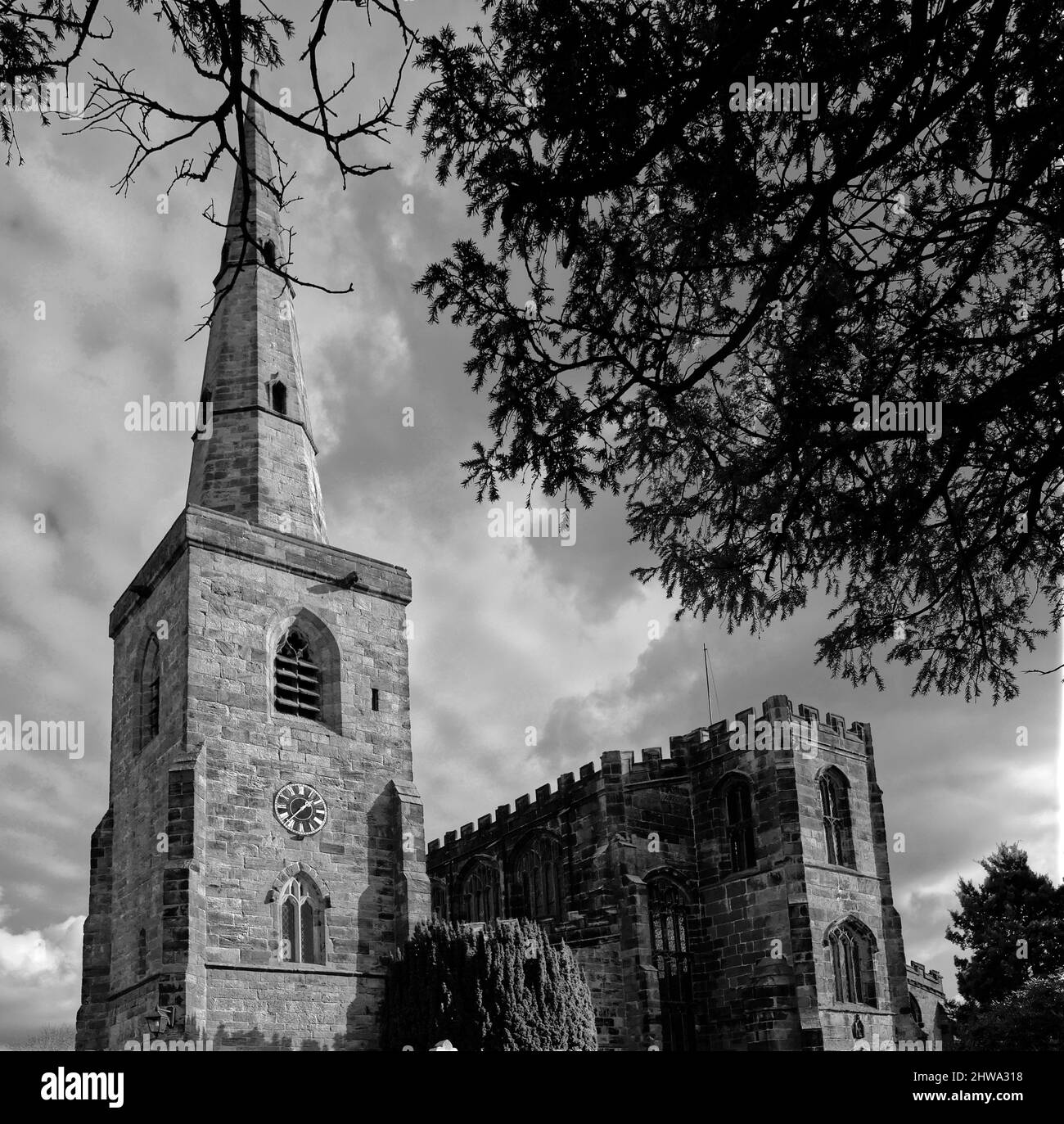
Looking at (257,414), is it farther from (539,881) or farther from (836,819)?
(836,819)

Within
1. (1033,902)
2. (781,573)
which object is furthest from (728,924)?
(781,573)

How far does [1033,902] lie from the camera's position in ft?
138

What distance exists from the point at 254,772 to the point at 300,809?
132cm

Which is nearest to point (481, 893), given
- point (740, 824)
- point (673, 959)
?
point (673, 959)

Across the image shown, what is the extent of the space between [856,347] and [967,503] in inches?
63.5

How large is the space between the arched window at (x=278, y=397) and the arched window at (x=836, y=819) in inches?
666

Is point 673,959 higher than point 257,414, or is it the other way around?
point 257,414

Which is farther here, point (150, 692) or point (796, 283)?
point (150, 692)

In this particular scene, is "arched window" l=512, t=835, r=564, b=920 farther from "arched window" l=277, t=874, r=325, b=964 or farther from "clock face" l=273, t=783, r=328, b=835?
"arched window" l=277, t=874, r=325, b=964

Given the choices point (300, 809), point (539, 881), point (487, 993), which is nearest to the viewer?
point (487, 993)

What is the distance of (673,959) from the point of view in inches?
1166

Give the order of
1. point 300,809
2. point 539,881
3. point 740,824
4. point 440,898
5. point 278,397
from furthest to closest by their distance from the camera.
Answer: point 440,898 → point 539,881 → point 278,397 → point 740,824 → point 300,809

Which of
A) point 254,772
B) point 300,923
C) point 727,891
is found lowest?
point 300,923
